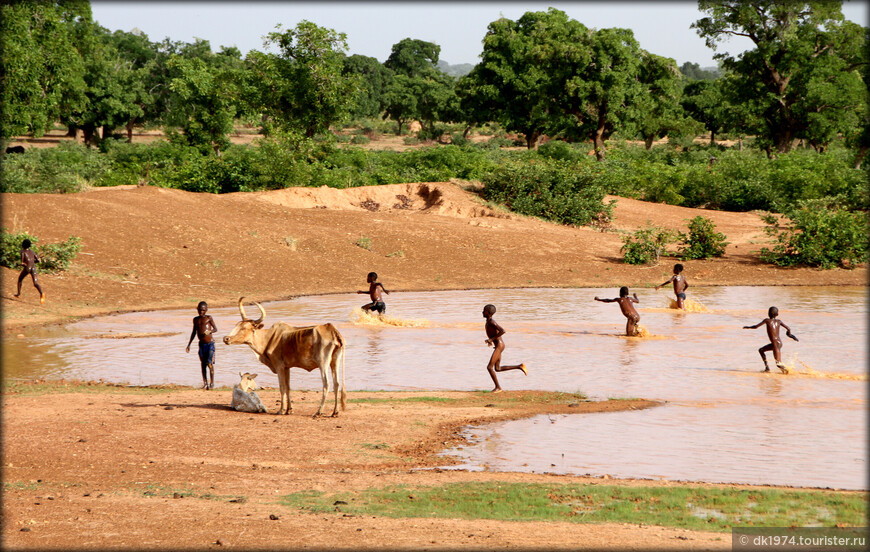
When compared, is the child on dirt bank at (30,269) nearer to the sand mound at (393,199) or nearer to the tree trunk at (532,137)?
the sand mound at (393,199)

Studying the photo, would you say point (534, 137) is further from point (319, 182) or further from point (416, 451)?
point (416, 451)

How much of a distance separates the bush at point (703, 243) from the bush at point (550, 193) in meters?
5.43

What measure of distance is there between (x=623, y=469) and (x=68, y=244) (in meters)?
17.8

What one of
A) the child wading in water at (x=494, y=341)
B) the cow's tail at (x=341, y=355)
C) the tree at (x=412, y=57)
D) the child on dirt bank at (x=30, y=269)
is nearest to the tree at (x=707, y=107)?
the tree at (x=412, y=57)

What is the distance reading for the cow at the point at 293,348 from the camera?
11047 millimetres

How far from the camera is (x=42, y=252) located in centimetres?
2270

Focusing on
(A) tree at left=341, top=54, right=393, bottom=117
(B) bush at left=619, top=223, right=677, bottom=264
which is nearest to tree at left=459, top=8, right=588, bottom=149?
(A) tree at left=341, top=54, right=393, bottom=117

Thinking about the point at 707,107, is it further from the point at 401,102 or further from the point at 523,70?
the point at 401,102

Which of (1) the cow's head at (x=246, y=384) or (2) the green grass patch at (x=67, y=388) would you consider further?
(2) the green grass patch at (x=67, y=388)

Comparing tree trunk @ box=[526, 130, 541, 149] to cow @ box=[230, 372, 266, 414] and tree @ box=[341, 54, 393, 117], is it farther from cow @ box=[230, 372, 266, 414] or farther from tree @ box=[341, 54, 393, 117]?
cow @ box=[230, 372, 266, 414]

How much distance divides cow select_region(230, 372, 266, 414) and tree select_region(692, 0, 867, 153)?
46.5m

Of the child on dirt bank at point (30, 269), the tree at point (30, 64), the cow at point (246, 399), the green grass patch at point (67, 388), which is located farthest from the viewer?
the tree at point (30, 64)

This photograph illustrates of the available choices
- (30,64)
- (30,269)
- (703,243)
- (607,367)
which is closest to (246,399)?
(607,367)

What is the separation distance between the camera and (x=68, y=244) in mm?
23031
